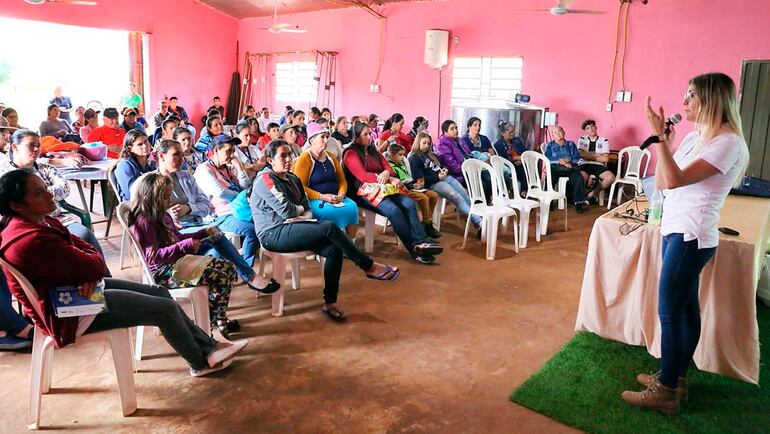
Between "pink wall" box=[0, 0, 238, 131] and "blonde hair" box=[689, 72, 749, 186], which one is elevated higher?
"pink wall" box=[0, 0, 238, 131]

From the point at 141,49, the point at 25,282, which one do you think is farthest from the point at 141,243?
the point at 141,49

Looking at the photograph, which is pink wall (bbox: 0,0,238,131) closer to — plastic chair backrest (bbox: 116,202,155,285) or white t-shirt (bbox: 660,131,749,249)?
plastic chair backrest (bbox: 116,202,155,285)

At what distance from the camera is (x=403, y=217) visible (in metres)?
4.75

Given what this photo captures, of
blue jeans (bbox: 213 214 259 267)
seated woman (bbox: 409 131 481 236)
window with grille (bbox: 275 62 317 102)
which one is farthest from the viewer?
window with grille (bbox: 275 62 317 102)

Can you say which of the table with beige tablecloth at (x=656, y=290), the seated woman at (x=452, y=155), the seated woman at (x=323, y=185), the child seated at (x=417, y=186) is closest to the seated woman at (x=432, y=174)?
the child seated at (x=417, y=186)

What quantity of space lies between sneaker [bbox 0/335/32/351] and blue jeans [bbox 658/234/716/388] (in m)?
3.11

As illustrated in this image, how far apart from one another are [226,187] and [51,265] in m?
2.22

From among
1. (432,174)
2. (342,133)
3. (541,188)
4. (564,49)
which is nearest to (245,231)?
(432,174)

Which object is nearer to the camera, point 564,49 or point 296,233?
point 296,233

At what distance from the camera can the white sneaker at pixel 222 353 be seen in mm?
2662

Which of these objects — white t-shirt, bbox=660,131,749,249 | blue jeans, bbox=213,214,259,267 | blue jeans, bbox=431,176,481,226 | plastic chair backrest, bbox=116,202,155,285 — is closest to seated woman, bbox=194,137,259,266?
blue jeans, bbox=213,214,259,267

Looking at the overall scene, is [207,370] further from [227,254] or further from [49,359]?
[227,254]

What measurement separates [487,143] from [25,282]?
225 inches

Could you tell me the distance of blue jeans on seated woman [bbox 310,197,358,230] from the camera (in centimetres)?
419
